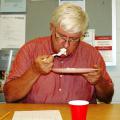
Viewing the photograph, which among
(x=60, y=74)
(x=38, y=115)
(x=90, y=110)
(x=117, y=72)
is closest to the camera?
(x=38, y=115)

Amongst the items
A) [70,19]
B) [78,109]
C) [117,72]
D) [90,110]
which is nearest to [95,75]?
[90,110]

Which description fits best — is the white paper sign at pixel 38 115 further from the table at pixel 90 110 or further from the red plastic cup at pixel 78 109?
the red plastic cup at pixel 78 109

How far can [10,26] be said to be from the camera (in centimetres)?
274

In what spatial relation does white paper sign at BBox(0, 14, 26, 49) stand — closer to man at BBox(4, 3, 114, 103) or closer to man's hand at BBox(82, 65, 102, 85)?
man at BBox(4, 3, 114, 103)

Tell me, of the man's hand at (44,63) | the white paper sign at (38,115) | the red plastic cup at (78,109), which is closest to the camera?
the red plastic cup at (78,109)

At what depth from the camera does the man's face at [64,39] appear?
176 centimetres

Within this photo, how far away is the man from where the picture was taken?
1.71 metres

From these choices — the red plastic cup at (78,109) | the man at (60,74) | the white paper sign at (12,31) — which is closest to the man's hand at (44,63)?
the man at (60,74)

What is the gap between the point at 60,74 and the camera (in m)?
1.88

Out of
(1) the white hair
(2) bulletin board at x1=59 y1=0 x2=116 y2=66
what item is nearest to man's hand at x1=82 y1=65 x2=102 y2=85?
(1) the white hair

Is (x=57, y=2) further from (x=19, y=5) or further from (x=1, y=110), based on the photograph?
(x=1, y=110)

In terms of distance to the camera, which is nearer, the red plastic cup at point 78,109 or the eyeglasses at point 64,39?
the red plastic cup at point 78,109

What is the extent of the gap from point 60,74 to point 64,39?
0.25 meters

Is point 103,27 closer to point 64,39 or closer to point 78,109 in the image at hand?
point 64,39
